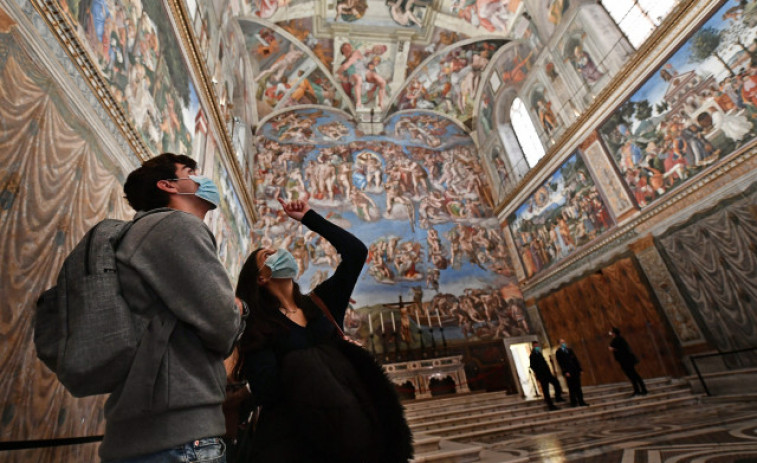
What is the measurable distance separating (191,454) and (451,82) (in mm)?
17278

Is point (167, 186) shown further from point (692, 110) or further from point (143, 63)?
point (692, 110)

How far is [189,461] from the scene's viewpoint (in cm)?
88

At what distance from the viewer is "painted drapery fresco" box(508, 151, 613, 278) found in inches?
405

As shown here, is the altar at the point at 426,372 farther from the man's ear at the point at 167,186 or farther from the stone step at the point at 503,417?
the man's ear at the point at 167,186

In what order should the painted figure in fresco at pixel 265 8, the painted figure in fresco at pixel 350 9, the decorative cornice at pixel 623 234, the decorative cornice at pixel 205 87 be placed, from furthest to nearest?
1. the painted figure in fresco at pixel 350 9
2. the painted figure in fresco at pixel 265 8
3. the decorative cornice at pixel 623 234
4. the decorative cornice at pixel 205 87

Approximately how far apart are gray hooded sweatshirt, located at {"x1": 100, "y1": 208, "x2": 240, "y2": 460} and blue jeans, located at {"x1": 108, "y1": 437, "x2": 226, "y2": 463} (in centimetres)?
2

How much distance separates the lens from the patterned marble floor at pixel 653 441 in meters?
2.57

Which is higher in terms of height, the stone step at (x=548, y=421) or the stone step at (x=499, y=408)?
the stone step at (x=499, y=408)

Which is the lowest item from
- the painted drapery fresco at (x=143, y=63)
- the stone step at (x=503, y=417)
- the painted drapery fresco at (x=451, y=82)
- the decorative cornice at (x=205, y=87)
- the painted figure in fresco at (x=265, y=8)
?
the stone step at (x=503, y=417)

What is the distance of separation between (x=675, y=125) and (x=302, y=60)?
12.7 meters

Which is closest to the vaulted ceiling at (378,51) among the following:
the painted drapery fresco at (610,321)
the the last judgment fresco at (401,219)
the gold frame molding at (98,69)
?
the the last judgment fresco at (401,219)

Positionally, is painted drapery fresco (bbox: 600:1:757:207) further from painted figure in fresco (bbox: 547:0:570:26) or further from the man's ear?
the man's ear

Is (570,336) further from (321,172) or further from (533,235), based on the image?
(321,172)

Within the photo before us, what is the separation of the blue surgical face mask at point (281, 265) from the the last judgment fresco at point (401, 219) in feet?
34.7
